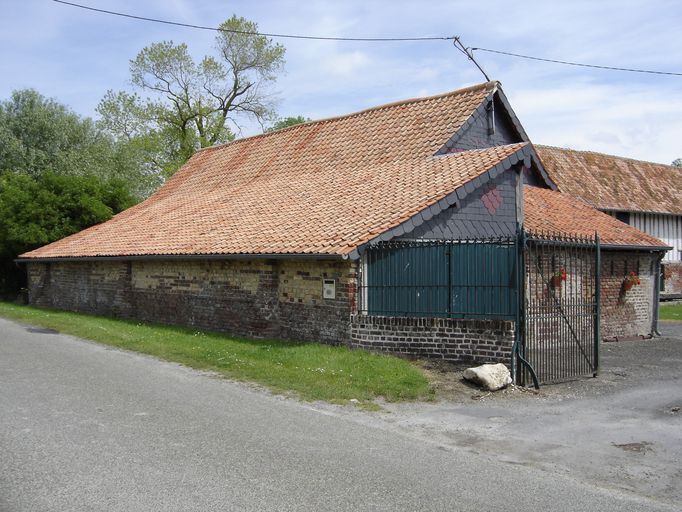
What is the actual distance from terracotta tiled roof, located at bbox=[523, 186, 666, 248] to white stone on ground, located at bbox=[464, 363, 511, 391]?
21.5ft

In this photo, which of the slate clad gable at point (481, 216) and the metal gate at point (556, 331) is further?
the slate clad gable at point (481, 216)

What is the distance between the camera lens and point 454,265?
11703 millimetres

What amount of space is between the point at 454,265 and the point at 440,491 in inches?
253

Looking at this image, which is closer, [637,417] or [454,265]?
[637,417]

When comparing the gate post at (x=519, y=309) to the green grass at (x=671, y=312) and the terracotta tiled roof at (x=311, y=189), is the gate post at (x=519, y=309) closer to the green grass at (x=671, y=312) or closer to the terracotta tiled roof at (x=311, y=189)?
the terracotta tiled roof at (x=311, y=189)

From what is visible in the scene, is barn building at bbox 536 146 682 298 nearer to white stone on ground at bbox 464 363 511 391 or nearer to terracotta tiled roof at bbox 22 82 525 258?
terracotta tiled roof at bbox 22 82 525 258

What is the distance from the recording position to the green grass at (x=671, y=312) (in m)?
24.7

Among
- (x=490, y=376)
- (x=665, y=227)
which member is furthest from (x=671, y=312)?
(x=490, y=376)

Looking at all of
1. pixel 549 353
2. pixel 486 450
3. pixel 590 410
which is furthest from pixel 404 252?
pixel 486 450

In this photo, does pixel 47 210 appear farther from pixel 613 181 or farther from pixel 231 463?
pixel 231 463

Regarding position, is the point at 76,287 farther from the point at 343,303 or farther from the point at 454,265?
the point at 454,265

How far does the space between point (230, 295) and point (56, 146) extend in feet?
99.7

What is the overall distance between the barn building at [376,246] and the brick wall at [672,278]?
42.2 feet

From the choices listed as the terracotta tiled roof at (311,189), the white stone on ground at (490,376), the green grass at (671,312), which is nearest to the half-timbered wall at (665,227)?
the green grass at (671,312)
